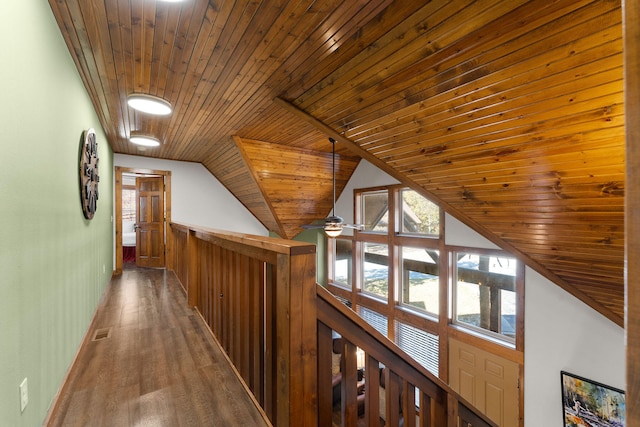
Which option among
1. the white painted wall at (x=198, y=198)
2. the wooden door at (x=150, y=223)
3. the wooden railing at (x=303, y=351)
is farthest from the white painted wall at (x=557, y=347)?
the wooden door at (x=150, y=223)

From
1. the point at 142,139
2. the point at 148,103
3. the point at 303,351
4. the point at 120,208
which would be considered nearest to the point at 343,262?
the point at 120,208

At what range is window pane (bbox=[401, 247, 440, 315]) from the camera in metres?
5.07

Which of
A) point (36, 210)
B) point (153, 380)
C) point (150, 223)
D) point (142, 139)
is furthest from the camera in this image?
point (150, 223)

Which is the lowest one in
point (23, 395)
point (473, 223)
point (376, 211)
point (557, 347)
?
point (557, 347)

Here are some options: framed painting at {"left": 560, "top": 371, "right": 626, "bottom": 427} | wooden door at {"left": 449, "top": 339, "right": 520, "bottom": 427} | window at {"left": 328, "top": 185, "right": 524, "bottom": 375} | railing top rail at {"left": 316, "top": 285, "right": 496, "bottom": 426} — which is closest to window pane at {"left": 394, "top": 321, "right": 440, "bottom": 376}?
window at {"left": 328, "top": 185, "right": 524, "bottom": 375}

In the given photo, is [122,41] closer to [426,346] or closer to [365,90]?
[365,90]

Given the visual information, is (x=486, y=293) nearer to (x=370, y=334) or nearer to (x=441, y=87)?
(x=441, y=87)

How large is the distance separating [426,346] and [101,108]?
6.00m

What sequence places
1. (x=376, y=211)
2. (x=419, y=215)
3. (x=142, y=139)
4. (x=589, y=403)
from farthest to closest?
(x=376, y=211) < (x=419, y=215) < (x=142, y=139) < (x=589, y=403)

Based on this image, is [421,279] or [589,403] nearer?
[589,403]

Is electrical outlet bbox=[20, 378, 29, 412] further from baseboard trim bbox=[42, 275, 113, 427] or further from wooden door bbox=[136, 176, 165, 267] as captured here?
wooden door bbox=[136, 176, 165, 267]

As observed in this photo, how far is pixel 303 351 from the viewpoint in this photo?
1040 mm

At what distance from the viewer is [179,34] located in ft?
6.67

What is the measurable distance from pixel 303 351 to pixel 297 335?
0.24 feet
